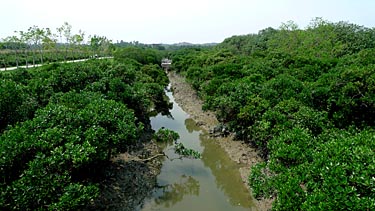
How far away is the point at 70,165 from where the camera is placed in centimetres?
1034

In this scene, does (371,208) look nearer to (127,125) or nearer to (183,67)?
(127,125)

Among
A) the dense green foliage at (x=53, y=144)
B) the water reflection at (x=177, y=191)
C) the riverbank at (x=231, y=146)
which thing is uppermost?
the dense green foliage at (x=53, y=144)

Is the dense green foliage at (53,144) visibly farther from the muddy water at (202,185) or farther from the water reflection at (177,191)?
the muddy water at (202,185)

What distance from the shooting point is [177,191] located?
15.6 m

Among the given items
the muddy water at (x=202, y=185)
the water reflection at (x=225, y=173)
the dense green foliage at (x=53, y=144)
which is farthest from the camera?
the water reflection at (x=225, y=173)

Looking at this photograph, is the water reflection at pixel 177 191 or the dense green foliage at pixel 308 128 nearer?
the dense green foliage at pixel 308 128

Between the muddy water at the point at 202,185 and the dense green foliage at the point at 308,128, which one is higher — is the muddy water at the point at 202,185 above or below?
below

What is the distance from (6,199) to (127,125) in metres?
5.73

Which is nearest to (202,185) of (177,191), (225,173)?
(177,191)

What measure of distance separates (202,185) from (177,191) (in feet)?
5.46

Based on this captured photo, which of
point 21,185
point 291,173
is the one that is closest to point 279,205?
point 291,173

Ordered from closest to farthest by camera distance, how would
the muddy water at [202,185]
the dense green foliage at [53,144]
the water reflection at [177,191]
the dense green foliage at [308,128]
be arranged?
the dense green foliage at [308,128], the dense green foliage at [53,144], the muddy water at [202,185], the water reflection at [177,191]

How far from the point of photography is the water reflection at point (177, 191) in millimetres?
14536

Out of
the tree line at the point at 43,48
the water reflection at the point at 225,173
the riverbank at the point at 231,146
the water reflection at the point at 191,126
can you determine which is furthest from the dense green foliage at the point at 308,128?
the tree line at the point at 43,48
